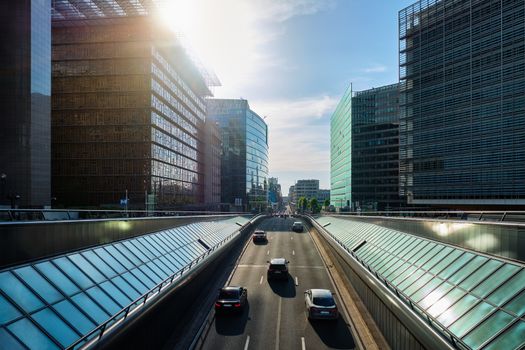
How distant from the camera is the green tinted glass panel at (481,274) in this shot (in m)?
11.3

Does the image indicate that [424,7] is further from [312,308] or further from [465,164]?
[312,308]

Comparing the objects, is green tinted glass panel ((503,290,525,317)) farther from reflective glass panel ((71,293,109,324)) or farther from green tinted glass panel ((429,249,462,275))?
reflective glass panel ((71,293,109,324))

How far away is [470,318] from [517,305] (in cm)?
140

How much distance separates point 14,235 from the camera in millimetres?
10359

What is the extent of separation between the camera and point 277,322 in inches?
703

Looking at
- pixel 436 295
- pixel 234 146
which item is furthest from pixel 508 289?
pixel 234 146

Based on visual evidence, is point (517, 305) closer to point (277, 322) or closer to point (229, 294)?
point (277, 322)

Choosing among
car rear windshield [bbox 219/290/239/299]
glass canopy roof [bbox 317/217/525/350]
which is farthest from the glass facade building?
glass canopy roof [bbox 317/217/525/350]

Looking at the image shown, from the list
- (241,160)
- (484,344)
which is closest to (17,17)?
(484,344)

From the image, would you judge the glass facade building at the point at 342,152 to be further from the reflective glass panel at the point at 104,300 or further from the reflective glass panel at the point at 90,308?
the reflective glass panel at the point at 90,308

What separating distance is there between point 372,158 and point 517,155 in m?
64.5

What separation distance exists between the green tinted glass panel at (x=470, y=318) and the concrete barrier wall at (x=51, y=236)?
44.1ft

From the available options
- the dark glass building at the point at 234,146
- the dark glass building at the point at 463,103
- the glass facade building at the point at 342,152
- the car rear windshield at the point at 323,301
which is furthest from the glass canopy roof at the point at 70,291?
the dark glass building at the point at 234,146

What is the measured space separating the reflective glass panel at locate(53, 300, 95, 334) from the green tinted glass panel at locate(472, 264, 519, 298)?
40.0 feet
